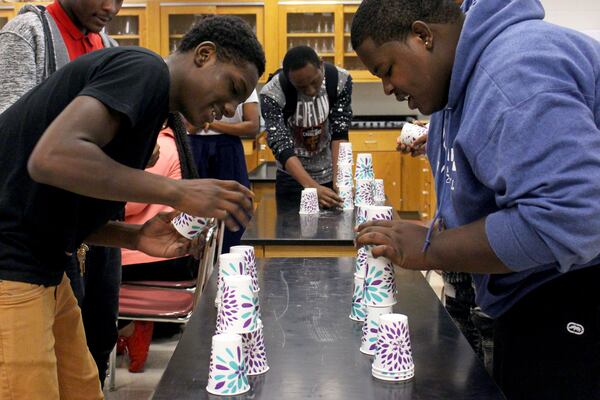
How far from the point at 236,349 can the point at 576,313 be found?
1.93 feet

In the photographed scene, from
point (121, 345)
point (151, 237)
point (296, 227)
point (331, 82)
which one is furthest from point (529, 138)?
point (121, 345)

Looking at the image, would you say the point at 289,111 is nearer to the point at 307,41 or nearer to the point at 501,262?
the point at 501,262

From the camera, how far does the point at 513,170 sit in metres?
1.18

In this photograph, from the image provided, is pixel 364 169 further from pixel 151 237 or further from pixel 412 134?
pixel 151 237

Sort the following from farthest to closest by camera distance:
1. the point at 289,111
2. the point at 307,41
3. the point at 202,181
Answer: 1. the point at 307,41
2. the point at 289,111
3. the point at 202,181

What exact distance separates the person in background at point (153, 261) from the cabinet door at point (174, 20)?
424cm

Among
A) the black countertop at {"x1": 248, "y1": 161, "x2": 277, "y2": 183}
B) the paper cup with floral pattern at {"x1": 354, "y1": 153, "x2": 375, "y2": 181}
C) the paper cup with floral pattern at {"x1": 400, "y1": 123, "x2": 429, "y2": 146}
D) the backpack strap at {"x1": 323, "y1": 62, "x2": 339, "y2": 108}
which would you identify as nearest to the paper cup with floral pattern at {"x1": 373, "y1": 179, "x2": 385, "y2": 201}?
the paper cup with floral pattern at {"x1": 354, "y1": 153, "x2": 375, "y2": 181}

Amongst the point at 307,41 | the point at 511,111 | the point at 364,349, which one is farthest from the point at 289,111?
the point at 307,41

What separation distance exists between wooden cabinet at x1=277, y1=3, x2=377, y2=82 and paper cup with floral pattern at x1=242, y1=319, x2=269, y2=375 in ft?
20.5

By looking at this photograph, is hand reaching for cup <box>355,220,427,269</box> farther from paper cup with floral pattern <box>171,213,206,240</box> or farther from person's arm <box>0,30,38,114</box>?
person's arm <box>0,30,38,114</box>

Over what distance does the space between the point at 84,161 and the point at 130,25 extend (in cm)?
660

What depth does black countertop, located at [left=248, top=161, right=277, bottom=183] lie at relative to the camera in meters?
4.86

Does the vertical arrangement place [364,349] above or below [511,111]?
below

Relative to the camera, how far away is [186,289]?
3.14 m
